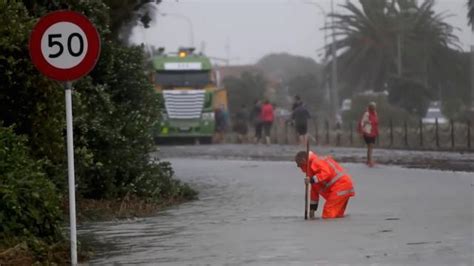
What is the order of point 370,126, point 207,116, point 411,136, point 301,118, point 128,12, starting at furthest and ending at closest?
point 207,116
point 411,136
point 301,118
point 370,126
point 128,12

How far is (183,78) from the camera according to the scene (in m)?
44.7

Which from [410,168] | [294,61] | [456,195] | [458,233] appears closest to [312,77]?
[294,61]

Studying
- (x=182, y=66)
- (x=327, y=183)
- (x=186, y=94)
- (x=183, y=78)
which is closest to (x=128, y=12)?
(x=327, y=183)

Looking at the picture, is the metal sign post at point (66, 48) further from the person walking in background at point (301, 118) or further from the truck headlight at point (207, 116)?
the truck headlight at point (207, 116)

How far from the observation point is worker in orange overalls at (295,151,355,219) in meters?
14.3

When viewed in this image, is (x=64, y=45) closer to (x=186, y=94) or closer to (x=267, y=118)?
(x=267, y=118)

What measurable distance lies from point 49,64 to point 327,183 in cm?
559

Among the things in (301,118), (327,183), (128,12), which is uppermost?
(128,12)

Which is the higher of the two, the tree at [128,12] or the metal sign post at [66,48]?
the tree at [128,12]

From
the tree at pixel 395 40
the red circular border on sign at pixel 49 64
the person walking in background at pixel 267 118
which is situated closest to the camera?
the red circular border on sign at pixel 49 64

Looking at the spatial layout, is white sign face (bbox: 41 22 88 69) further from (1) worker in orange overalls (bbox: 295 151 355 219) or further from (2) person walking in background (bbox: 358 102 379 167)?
(2) person walking in background (bbox: 358 102 379 167)

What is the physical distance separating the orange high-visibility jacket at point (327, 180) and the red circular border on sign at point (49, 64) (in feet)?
16.2

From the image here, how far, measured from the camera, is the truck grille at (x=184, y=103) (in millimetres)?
43969

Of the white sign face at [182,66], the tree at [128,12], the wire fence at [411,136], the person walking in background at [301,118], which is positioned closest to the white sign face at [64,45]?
the tree at [128,12]
